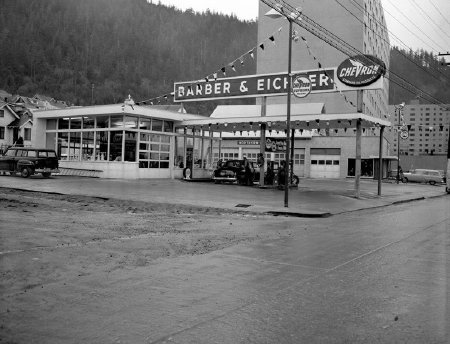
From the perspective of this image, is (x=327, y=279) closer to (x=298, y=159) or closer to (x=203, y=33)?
(x=298, y=159)

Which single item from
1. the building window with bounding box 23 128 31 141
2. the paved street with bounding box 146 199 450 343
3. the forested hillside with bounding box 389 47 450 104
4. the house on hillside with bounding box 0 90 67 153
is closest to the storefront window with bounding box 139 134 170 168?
the forested hillside with bounding box 389 47 450 104

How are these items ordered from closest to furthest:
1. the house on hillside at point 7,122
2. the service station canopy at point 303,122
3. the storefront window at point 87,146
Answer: the service station canopy at point 303,122 → the storefront window at point 87,146 → the house on hillside at point 7,122

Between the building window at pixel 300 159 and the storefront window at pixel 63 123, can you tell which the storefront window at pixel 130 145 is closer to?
the storefront window at pixel 63 123

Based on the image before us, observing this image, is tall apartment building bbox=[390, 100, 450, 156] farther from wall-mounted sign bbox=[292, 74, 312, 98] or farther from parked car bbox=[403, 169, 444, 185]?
wall-mounted sign bbox=[292, 74, 312, 98]

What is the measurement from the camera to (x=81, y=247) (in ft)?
28.3

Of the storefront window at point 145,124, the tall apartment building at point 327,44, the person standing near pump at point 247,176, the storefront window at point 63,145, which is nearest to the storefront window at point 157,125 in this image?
the storefront window at point 145,124

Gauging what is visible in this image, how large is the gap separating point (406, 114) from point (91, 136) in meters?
→ 80.4

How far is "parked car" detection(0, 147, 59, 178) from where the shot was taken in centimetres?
2820

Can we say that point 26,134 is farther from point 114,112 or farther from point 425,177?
point 425,177

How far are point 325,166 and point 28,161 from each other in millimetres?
40581

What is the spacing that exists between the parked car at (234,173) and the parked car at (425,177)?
107 ft

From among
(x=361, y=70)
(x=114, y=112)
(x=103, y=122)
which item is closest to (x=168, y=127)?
(x=103, y=122)

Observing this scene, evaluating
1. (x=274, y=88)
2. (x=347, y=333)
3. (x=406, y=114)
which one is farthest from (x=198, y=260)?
(x=406, y=114)

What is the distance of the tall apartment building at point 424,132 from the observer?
95.8 meters
